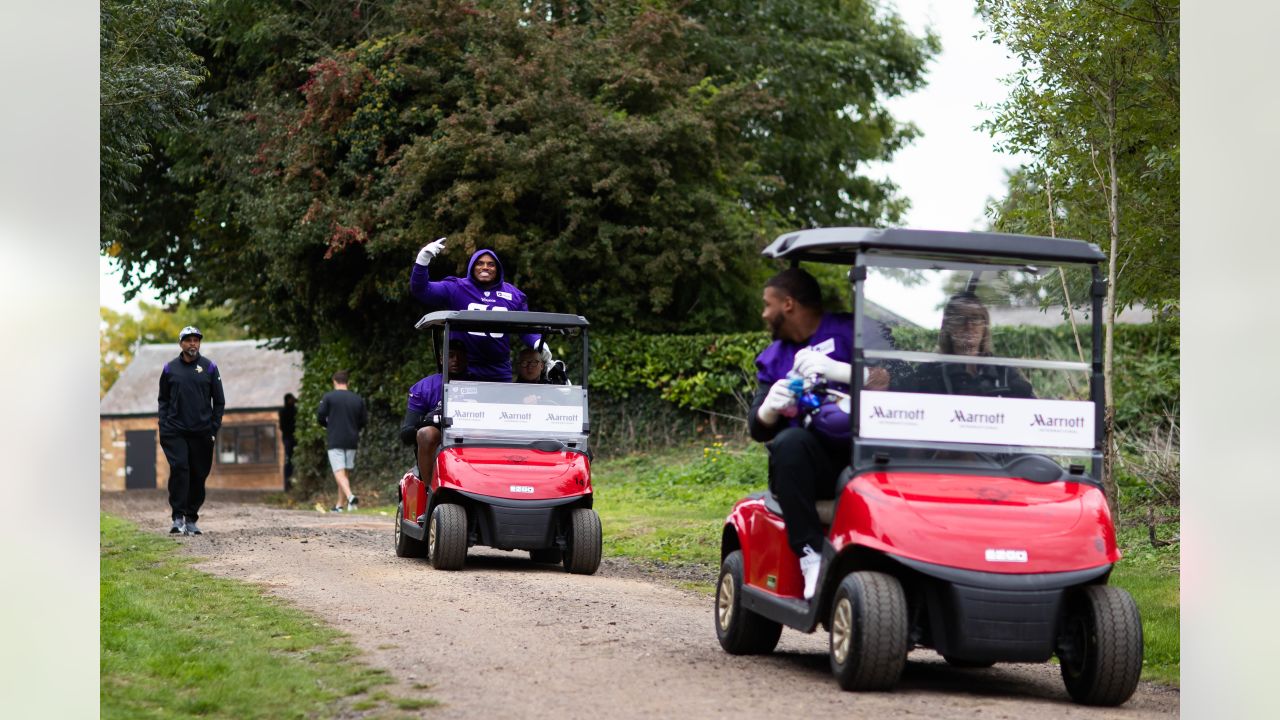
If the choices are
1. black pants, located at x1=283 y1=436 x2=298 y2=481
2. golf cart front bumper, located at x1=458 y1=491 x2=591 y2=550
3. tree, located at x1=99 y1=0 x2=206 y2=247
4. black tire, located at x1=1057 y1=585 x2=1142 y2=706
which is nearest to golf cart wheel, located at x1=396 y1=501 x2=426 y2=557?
golf cart front bumper, located at x1=458 y1=491 x2=591 y2=550

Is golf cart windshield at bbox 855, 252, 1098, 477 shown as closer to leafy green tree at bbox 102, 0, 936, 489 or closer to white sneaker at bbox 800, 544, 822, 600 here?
white sneaker at bbox 800, 544, 822, 600

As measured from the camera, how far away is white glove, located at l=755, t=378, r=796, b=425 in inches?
261

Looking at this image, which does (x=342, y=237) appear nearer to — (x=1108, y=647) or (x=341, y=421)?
(x=341, y=421)

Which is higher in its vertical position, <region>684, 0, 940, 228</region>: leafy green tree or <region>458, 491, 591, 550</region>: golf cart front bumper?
<region>684, 0, 940, 228</region>: leafy green tree

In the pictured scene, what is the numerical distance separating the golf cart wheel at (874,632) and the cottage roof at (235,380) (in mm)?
44718

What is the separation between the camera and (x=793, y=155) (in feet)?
89.9

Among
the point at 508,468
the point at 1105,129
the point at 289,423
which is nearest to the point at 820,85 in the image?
the point at 289,423

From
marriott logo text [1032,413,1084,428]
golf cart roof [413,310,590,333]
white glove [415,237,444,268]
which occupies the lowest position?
marriott logo text [1032,413,1084,428]

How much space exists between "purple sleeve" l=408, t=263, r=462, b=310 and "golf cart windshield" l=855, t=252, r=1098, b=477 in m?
4.94

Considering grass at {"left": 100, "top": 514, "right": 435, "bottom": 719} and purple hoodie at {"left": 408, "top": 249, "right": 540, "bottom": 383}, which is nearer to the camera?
grass at {"left": 100, "top": 514, "right": 435, "bottom": 719}

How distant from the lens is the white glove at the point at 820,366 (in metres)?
6.64

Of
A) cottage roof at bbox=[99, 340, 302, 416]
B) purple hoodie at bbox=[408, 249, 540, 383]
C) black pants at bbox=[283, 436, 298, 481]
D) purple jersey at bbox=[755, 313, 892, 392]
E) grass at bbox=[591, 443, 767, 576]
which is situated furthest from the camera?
cottage roof at bbox=[99, 340, 302, 416]

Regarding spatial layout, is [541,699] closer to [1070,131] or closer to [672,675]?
[672,675]
